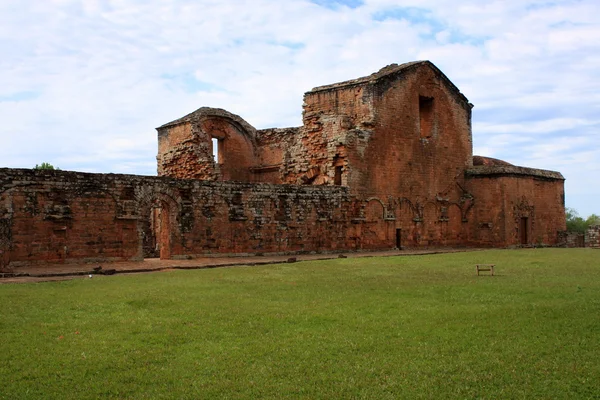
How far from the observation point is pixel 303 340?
6.34m

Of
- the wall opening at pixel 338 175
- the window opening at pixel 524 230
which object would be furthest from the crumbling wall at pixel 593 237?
the wall opening at pixel 338 175

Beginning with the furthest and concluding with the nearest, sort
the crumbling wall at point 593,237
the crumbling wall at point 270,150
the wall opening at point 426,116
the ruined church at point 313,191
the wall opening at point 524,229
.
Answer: the crumbling wall at point 270,150, the wall opening at point 524,229, the crumbling wall at point 593,237, the wall opening at point 426,116, the ruined church at point 313,191

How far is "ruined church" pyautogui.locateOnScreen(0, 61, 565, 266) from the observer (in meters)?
15.1

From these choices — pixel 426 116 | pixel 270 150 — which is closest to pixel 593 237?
pixel 426 116

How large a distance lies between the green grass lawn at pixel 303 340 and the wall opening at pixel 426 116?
1541 centimetres

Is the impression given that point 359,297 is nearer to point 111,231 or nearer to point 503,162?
point 111,231

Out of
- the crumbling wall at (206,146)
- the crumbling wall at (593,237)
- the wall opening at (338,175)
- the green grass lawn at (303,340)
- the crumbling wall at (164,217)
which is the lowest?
the green grass lawn at (303,340)

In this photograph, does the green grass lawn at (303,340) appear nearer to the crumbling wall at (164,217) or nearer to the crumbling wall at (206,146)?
the crumbling wall at (164,217)

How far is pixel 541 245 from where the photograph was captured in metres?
27.1

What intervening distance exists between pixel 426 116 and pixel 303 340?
20828mm

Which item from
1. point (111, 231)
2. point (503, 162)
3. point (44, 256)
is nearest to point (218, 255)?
point (111, 231)

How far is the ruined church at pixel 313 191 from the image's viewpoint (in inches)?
595

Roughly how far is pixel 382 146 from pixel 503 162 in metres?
10.7

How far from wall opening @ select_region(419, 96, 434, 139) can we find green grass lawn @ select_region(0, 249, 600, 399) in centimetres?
1541
